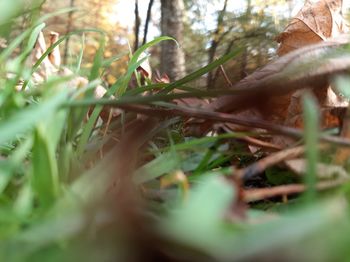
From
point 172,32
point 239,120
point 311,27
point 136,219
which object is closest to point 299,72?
point 239,120

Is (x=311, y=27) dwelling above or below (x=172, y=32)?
above

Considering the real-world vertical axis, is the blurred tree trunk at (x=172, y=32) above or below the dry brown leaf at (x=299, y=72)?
below

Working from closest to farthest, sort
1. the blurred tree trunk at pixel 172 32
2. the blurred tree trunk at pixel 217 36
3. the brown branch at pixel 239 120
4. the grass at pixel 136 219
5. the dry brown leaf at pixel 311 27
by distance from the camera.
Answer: the grass at pixel 136 219
the brown branch at pixel 239 120
the dry brown leaf at pixel 311 27
the blurred tree trunk at pixel 172 32
the blurred tree trunk at pixel 217 36

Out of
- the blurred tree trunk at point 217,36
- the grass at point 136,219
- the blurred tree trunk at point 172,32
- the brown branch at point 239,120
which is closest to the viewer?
the grass at point 136,219

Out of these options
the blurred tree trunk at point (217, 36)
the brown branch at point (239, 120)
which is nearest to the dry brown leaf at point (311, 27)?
the brown branch at point (239, 120)

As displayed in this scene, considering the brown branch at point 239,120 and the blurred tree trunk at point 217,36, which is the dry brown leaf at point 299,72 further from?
the blurred tree trunk at point 217,36

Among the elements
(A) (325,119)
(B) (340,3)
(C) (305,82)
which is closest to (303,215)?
(C) (305,82)

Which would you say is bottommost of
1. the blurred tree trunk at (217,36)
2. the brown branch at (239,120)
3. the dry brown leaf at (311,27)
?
the blurred tree trunk at (217,36)

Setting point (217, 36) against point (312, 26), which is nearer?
point (312, 26)

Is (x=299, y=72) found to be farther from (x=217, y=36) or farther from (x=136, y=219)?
(x=217, y=36)
